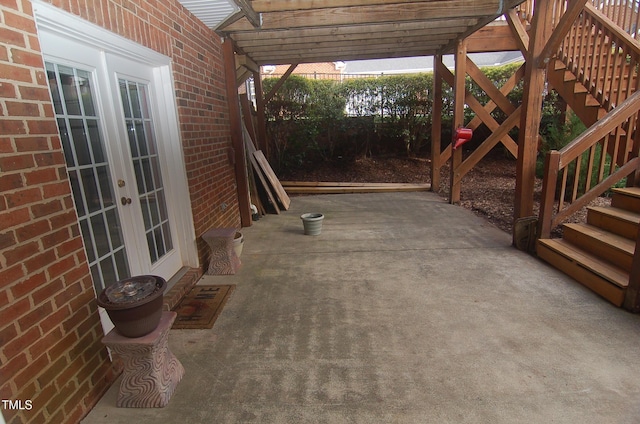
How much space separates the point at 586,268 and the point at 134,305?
3.49 metres

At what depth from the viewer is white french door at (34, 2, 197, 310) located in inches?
80.4

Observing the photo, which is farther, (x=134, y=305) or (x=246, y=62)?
(x=246, y=62)

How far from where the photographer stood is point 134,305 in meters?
1.70

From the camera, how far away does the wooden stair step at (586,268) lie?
8.75 feet

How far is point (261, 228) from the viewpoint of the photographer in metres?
5.18

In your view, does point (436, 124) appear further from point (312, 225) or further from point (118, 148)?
point (118, 148)

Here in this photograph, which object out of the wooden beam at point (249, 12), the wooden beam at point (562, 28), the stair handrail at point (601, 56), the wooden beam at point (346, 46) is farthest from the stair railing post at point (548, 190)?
the wooden beam at point (249, 12)

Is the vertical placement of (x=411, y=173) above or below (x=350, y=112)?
below

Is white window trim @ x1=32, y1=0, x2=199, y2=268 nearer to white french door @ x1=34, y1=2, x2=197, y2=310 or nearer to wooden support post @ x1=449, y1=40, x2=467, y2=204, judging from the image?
white french door @ x1=34, y1=2, x2=197, y2=310

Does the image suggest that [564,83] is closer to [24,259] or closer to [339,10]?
[339,10]

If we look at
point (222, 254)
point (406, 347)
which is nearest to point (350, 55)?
point (222, 254)

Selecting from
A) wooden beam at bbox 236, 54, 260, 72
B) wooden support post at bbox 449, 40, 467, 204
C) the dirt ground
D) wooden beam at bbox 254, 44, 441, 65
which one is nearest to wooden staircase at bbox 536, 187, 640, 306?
wooden support post at bbox 449, 40, 467, 204

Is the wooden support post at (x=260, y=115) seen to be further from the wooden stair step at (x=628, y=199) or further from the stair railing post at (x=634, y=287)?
the stair railing post at (x=634, y=287)

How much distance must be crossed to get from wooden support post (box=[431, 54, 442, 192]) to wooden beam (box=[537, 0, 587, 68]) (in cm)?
328
